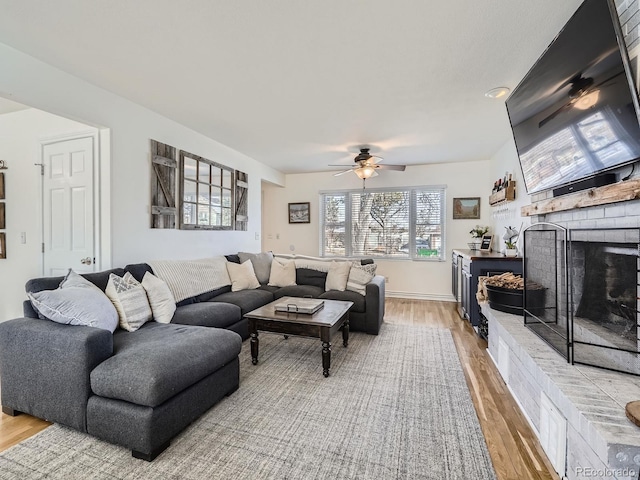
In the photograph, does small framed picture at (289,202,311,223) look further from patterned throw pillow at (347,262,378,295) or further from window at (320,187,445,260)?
patterned throw pillow at (347,262,378,295)

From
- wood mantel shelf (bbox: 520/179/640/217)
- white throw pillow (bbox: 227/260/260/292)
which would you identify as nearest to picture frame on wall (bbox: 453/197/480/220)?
wood mantel shelf (bbox: 520/179/640/217)

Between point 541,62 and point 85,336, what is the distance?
321 centimetres

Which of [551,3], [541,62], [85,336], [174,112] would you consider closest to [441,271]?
[541,62]

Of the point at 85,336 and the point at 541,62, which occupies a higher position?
the point at 541,62

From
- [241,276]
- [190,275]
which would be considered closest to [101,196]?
[190,275]

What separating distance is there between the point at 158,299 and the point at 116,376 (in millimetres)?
1035

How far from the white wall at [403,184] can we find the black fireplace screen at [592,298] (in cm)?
340

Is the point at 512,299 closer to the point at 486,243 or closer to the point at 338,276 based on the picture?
the point at 338,276

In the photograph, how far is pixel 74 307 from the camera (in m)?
1.93

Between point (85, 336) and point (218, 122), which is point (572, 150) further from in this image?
point (218, 122)

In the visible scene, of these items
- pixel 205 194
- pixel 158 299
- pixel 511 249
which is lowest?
pixel 158 299

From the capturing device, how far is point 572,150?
6.02 feet

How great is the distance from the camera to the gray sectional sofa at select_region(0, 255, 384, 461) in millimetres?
1621

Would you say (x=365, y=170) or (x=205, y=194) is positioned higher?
(x=365, y=170)
